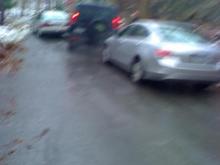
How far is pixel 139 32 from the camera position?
1230 cm

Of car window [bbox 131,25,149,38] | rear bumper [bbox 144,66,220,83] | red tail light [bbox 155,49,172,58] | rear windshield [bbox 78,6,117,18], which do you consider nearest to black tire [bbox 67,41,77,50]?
rear windshield [bbox 78,6,117,18]

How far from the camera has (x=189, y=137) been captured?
7.52m

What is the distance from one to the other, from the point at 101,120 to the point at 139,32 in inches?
171

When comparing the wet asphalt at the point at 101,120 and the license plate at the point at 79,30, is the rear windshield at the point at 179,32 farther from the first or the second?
the license plate at the point at 79,30

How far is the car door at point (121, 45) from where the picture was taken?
41.6 ft

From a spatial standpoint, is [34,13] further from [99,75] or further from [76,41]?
[76,41]

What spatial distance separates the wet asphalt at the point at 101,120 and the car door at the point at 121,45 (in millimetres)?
490

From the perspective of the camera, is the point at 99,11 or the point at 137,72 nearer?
the point at 137,72

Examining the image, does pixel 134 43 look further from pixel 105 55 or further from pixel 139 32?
pixel 105 55

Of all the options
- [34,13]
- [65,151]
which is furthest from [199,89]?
[34,13]

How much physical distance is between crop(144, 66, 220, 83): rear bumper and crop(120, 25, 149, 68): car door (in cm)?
113

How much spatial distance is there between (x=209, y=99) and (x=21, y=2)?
26.4 feet

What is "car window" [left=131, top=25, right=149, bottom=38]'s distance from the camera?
11883 mm

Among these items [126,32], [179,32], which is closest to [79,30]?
[126,32]
